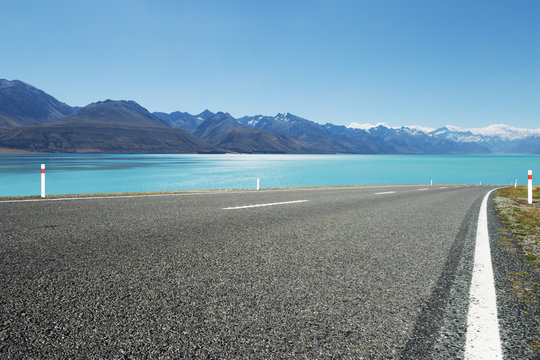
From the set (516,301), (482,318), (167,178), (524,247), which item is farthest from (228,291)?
(167,178)

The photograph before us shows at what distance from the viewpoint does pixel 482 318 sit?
2.58 m

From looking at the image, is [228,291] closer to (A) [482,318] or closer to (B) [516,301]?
(A) [482,318]

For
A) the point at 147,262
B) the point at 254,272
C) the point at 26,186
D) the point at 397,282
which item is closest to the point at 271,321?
the point at 254,272

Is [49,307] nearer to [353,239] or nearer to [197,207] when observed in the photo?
[353,239]

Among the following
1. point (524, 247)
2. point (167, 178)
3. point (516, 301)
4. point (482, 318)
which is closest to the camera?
point (482, 318)

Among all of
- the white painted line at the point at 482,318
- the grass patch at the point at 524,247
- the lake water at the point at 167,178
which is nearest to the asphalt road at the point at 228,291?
the white painted line at the point at 482,318

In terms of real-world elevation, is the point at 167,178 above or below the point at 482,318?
below

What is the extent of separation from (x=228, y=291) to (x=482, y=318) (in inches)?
80.0

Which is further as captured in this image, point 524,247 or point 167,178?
point 167,178

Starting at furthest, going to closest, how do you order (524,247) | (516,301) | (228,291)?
(524,247), (228,291), (516,301)

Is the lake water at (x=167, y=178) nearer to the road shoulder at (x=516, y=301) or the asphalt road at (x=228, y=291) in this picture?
the asphalt road at (x=228, y=291)

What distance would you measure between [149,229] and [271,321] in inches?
156

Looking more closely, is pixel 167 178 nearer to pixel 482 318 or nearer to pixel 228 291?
pixel 228 291

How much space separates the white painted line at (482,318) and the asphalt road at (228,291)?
8cm
